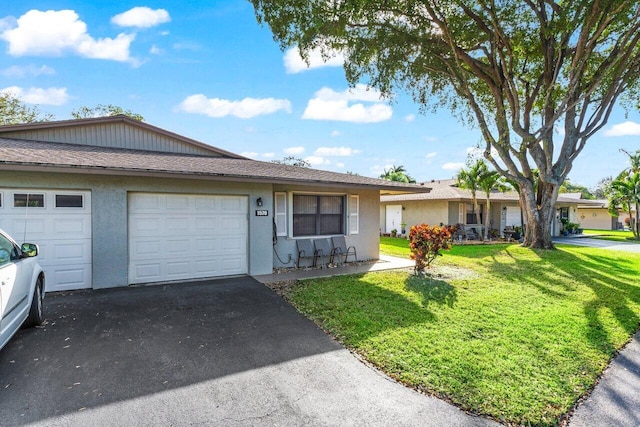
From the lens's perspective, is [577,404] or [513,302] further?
[513,302]

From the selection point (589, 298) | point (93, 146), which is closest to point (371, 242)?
point (589, 298)

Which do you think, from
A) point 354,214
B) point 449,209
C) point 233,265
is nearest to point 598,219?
point 449,209

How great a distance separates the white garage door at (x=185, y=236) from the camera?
7066 millimetres

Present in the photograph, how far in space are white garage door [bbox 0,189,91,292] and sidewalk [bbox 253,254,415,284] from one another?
3.73 metres

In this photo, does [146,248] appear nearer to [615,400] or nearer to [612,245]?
[615,400]

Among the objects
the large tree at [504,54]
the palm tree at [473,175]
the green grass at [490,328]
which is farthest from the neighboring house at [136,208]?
the palm tree at [473,175]

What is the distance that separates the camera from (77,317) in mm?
5035

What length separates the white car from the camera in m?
3.27

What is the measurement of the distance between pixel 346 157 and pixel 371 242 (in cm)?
3946

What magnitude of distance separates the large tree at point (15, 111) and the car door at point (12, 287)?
907 inches

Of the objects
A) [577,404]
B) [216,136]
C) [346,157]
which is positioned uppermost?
[346,157]

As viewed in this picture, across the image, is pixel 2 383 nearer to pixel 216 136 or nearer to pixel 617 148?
pixel 216 136

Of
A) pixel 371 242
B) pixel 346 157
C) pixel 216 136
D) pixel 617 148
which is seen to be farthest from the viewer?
pixel 346 157

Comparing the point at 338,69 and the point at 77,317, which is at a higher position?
the point at 338,69
